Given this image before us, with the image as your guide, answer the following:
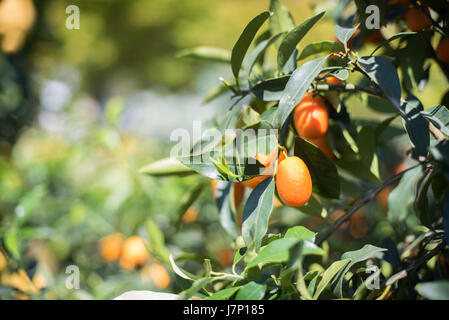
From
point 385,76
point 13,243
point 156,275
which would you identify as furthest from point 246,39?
point 156,275

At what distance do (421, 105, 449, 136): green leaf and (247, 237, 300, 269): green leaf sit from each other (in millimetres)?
182

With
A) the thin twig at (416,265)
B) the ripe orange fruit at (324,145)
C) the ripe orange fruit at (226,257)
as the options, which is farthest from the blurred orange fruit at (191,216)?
the thin twig at (416,265)

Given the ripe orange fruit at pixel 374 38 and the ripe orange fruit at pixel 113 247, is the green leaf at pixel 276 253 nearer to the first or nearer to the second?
the ripe orange fruit at pixel 374 38

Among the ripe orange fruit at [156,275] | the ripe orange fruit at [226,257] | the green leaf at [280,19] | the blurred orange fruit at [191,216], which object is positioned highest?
the green leaf at [280,19]

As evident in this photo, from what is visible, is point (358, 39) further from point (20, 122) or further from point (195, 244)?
point (20, 122)

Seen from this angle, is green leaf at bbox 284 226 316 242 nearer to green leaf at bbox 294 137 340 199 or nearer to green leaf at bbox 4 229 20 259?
green leaf at bbox 294 137 340 199

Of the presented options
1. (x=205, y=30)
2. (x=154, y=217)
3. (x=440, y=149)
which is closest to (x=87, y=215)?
(x=154, y=217)

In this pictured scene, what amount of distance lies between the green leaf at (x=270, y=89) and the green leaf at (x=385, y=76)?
0.28 feet

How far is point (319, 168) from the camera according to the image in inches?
16.4

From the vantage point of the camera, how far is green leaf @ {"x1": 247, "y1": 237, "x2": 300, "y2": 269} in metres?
0.30

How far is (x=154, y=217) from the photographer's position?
3.34 ft

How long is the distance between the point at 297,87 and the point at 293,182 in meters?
0.09

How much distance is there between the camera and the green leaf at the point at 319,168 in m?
0.40

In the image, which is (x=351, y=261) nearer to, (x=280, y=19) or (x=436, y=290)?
(x=436, y=290)
